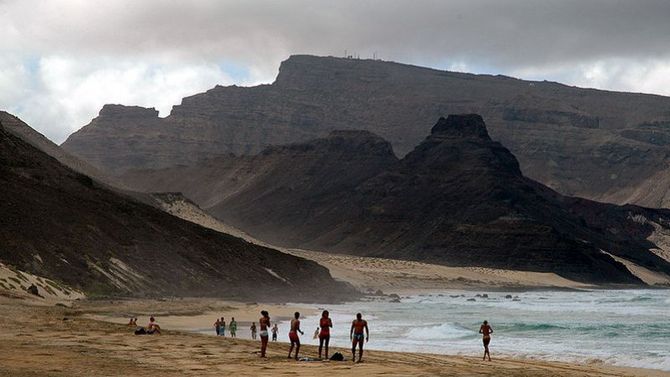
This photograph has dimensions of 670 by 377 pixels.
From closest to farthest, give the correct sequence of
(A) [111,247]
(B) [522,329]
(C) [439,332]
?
(C) [439,332]
(B) [522,329]
(A) [111,247]

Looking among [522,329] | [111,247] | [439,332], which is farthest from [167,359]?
[111,247]

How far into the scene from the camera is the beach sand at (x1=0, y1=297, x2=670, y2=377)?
86.0 feet

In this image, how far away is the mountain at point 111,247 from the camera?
2547 inches

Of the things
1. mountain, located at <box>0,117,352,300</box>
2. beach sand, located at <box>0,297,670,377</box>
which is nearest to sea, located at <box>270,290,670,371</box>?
beach sand, located at <box>0,297,670,377</box>

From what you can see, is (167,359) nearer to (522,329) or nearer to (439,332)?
(439,332)

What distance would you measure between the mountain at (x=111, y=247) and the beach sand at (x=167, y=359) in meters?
22.6

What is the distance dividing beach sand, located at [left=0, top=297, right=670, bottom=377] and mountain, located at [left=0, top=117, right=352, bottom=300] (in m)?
22.6

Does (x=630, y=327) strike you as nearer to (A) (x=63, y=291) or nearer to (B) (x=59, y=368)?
(A) (x=63, y=291)

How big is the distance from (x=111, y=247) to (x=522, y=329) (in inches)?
1140

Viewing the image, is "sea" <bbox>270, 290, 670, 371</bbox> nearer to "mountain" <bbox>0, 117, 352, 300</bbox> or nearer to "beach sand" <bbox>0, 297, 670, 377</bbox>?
"beach sand" <bbox>0, 297, 670, 377</bbox>

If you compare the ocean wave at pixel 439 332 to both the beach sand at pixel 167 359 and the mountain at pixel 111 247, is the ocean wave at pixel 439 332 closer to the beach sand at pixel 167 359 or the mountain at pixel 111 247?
the beach sand at pixel 167 359

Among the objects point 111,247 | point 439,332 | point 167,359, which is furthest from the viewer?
point 111,247

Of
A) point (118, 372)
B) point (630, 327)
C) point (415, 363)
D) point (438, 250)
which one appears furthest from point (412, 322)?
point (438, 250)

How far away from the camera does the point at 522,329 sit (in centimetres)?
5906
